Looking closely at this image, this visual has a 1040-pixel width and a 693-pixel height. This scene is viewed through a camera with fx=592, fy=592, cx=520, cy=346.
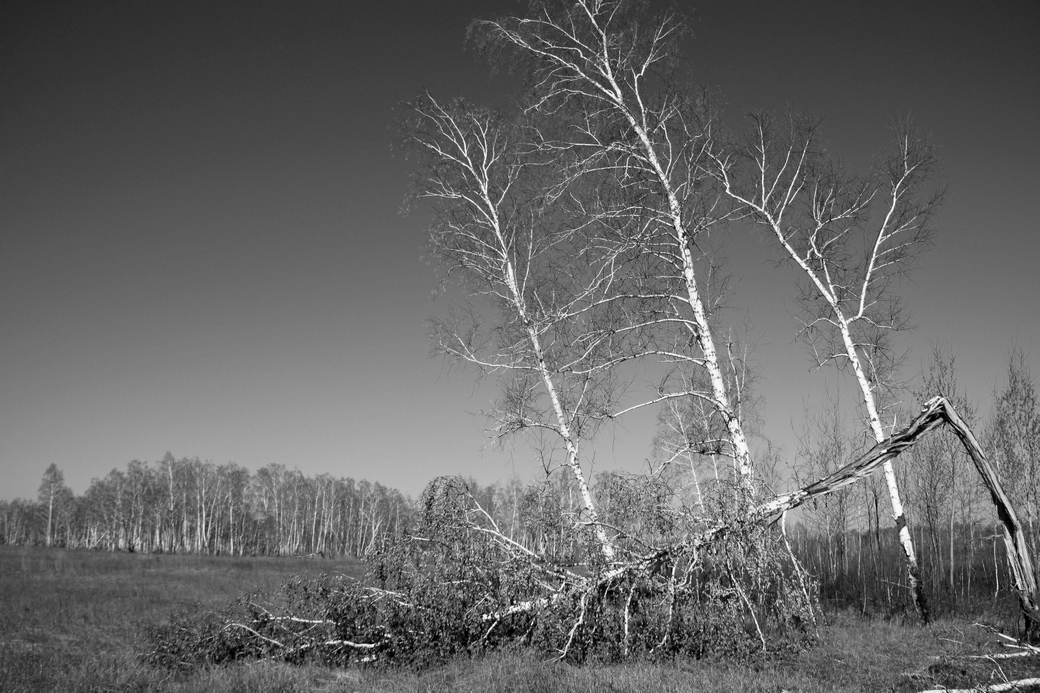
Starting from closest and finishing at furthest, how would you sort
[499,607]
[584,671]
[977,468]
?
[977,468] → [584,671] → [499,607]

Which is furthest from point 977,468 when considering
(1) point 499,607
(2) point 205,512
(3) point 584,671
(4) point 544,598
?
(2) point 205,512

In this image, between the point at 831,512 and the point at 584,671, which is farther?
the point at 831,512

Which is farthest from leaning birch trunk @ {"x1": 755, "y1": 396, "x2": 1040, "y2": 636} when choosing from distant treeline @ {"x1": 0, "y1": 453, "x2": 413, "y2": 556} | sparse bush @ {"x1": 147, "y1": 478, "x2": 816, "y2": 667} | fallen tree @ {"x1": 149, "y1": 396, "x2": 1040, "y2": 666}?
distant treeline @ {"x1": 0, "y1": 453, "x2": 413, "y2": 556}

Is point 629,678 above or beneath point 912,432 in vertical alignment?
beneath

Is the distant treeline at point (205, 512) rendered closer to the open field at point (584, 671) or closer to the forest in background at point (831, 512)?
the forest in background at point (831, 512)

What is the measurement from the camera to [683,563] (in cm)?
742

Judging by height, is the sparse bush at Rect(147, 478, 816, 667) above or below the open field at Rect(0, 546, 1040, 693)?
above

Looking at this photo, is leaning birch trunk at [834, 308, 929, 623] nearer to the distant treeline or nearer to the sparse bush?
the sparse bush

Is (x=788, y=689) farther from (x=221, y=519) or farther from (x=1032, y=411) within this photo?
(x=221, y=519)

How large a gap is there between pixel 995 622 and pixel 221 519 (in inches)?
3526

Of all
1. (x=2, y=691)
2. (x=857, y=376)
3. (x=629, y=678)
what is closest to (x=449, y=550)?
(x=629, y=678)

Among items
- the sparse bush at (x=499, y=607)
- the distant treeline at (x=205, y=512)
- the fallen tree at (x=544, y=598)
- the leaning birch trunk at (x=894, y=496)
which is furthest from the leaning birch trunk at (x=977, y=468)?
the distant treeline at (x=205, y=512)

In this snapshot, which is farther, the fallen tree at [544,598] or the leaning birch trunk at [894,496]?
the leaning birch trunk at [894,496]

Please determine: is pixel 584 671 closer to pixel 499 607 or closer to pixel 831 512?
pixel 499 607
